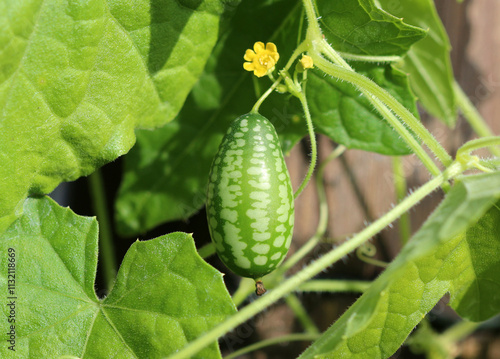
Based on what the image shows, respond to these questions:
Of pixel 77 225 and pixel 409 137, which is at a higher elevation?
pixel 409 137

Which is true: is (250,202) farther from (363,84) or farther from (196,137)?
(196,137)

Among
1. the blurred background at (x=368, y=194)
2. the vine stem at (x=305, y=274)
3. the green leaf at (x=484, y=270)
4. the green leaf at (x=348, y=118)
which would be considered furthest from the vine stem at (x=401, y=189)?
the vine stem at (x=305, y=274)

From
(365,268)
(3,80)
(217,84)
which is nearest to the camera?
(3,80)

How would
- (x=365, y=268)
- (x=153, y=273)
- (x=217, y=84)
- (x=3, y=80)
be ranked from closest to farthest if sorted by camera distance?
(x=3, y=80)
(x=153, y=273)
(x=217, y=84)
(x=365, y=268)

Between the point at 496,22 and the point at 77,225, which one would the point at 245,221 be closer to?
the point at 77,225

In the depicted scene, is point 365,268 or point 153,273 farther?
point 365,268

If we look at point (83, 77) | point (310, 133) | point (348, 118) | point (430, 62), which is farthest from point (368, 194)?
point (83, 77)

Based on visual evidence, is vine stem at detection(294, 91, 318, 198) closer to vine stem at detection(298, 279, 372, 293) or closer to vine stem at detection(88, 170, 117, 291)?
vine stem at detection(298, 279, 372, 293)

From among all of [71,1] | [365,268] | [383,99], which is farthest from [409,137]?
[365,268]
